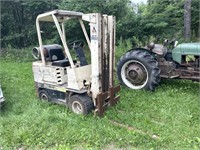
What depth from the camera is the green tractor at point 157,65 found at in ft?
17.4

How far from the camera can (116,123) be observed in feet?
13.3

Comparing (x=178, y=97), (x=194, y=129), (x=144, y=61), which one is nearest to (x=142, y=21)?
(x=144, y=61)

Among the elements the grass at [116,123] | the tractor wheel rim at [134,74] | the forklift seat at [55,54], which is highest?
the forklift seat at [55,54]

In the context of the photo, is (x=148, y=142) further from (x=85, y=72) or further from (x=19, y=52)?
(x=19, y=52)

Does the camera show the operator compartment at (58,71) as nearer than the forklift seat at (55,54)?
Yes

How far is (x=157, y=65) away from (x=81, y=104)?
2218mm

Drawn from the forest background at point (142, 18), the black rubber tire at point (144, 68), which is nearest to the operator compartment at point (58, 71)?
the black rubber tire at point (144, 68)

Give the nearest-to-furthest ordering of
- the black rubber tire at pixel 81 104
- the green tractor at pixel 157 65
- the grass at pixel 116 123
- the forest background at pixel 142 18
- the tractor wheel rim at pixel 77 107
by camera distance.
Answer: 1. the grass at pixel 116 123
2. the black rubber tire at pixel 81 104
3. the tractor wheel rim at pixel 77 107
4. the green tractor at pixel 157 65
5. the forest background at pixel 142 18

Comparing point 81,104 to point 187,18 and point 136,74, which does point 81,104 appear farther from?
point 187,18

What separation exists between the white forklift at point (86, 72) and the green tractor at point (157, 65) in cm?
108

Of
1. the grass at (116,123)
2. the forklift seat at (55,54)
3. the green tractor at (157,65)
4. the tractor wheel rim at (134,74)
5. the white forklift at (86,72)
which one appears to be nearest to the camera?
the grass at (116,123)

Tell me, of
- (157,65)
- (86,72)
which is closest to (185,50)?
(157,65)

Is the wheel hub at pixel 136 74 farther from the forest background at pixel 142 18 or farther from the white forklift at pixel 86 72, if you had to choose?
the forest background at pixel 142 18

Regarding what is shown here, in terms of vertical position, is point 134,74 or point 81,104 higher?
point 134,74
